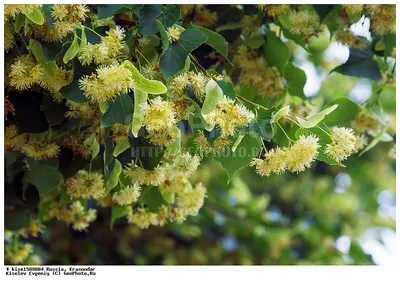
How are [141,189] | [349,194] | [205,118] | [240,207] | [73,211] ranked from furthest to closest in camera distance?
[349,194]
[240,207]
[73,211]
[141,189]
[205,118]

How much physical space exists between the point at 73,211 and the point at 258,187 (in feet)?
7.86

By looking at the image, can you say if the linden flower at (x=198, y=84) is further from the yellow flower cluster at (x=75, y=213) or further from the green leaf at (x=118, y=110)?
the yellow flower cluster at (x=75, y=213)

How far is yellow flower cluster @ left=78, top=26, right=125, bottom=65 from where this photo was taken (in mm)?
1078

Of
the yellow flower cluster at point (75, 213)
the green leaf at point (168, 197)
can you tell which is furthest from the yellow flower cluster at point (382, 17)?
the yellow flower cluster at point (75, 213)

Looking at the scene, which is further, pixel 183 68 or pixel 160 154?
pixel 160 154

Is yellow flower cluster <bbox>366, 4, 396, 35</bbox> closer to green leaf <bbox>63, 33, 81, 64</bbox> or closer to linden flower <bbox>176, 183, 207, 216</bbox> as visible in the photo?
linden flower <bbox>176, 183, 207, 216</bbox>

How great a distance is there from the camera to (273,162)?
108 centimetres

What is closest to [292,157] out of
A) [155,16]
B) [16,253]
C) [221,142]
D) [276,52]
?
[221,142]

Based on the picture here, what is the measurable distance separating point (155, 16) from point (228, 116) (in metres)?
0.24

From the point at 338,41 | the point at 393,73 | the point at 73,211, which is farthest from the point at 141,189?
the point at 393,73

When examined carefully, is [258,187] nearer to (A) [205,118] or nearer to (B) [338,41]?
(B) [338,41]

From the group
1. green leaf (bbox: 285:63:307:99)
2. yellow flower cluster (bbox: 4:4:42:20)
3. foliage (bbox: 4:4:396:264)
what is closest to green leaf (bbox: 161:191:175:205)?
foliage (bbox: 4:4:396:264)

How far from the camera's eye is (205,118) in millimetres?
1062

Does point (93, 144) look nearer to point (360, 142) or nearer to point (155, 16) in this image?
point (155, 16)
